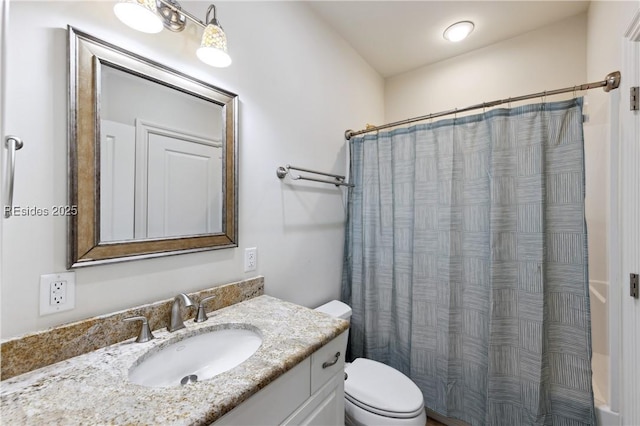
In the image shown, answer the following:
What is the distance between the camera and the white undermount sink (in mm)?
846

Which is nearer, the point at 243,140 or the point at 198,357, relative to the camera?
the point at 198,357

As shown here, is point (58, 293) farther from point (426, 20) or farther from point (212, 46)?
point (426, 20)

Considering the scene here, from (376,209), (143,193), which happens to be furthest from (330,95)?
(143,193)

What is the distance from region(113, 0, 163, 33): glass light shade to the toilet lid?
175 cm

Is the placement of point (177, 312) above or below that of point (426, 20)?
below

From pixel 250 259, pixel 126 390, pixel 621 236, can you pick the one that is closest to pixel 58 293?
pixel 126 390

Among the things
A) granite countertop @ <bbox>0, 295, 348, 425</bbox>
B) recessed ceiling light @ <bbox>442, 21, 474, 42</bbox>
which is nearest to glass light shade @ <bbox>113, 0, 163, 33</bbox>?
granite countertop @ <bbox>0, 295, 348, 425</bbox>

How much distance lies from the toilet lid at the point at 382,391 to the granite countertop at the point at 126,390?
60 cm

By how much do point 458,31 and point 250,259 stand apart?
2103 millimetres

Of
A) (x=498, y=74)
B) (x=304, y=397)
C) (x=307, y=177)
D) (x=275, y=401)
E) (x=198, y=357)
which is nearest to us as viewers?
(x=275, y=401)

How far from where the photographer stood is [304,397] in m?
0.88

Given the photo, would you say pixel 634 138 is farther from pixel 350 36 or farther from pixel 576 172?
pixel 350 36

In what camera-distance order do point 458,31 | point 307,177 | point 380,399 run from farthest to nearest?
1. point 458,31
2. point 307,177
3. point 380,399

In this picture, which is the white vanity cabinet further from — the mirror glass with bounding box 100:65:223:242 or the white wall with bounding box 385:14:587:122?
the white wall with bounding box 385:14:587:122
